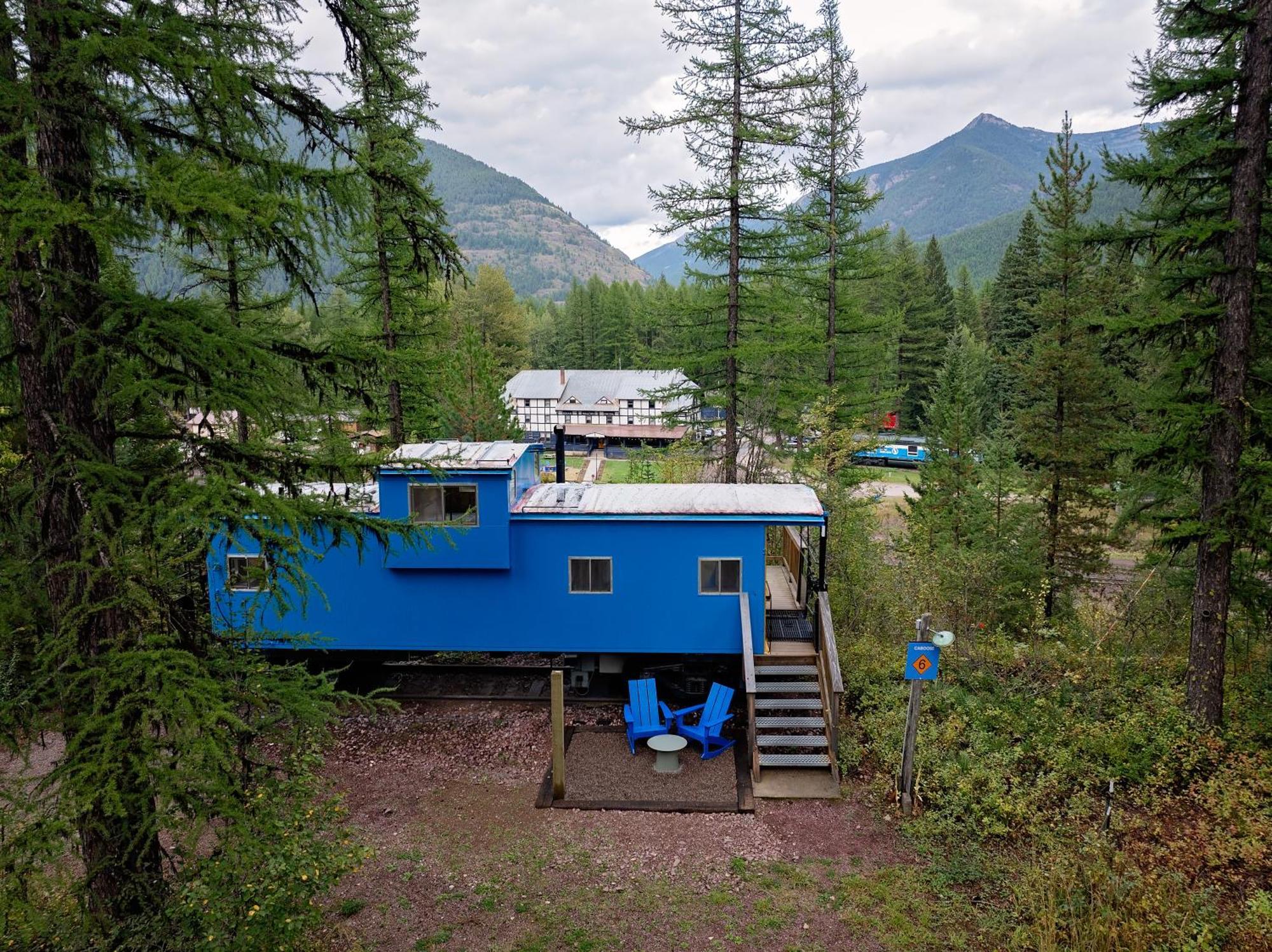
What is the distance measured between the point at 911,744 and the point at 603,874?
421 centimetres

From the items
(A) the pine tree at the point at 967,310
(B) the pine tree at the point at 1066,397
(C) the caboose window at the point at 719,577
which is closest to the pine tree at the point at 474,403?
(C) the caboose window at the point at 719,577

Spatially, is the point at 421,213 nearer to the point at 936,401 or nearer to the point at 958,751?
the point at 958,751

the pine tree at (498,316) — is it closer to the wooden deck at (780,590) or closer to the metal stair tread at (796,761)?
the wooden deck at (780,590)

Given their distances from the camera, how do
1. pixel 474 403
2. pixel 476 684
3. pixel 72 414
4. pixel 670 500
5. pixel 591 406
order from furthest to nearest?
1. pixel 591 406
2. pixel 474 403
3. pixel 476 684
4. pixel 670 500
5. pixel 72 414

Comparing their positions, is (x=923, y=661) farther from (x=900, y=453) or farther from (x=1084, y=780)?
(x=900, y=453)

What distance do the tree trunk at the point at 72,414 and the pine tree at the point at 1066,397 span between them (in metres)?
18.0

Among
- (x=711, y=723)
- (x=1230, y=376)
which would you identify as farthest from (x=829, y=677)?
(x=1230, y=376)

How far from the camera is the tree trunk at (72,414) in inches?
171

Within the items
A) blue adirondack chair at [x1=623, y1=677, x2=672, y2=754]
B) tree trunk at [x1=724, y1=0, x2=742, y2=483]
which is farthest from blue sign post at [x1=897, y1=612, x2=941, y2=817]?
tree trunk at [x1=724, y1=0, x2=742, y2=483]

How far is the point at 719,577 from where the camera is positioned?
12.4m

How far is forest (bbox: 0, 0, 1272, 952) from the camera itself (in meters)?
4.48

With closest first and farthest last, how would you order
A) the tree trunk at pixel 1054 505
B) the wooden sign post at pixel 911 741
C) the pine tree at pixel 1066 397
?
the wooden sign post at pixel 911 741 → the pine tree at pixel 1066 397 → the tree trunk at pixel 1054 505

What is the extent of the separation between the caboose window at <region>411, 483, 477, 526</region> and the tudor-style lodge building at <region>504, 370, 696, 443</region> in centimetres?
4579

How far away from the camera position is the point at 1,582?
4695 mm
